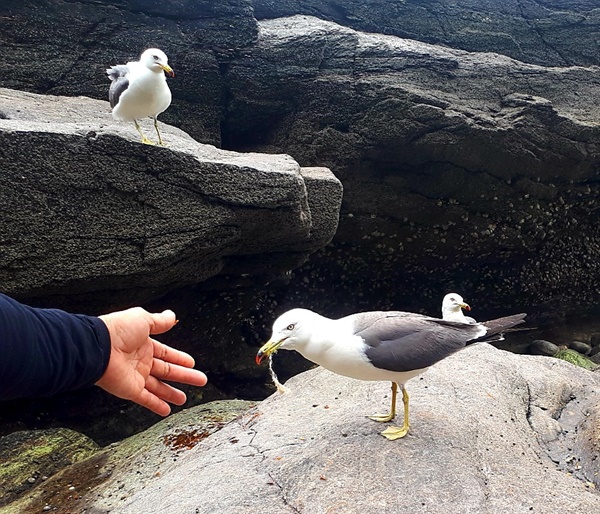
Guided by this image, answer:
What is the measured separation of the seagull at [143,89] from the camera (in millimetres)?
3740

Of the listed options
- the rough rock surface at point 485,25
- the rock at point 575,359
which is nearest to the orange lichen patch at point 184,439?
the rock at point 575,359

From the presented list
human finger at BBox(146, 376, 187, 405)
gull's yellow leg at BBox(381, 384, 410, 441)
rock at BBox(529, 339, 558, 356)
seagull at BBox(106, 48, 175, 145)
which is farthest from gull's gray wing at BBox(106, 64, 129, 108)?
rock at BBox(529, 339, 558, 356)

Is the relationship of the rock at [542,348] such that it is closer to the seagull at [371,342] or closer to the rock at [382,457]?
the rock at [382,457]

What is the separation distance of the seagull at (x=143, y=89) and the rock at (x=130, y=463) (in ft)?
6.60

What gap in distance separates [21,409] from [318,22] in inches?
231

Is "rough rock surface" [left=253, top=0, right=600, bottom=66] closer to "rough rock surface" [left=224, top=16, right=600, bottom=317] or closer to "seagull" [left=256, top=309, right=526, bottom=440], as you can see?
"rough rock surface" [left=224, top=16, right=600, bottom=317]

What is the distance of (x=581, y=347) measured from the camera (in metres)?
7.43

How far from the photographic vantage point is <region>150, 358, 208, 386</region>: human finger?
1.93 meters

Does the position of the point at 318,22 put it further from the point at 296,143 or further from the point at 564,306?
the point at 564,306

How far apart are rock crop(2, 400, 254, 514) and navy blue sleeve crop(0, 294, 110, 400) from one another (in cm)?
153

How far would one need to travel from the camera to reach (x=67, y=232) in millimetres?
3453

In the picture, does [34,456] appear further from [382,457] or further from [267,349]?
[382,457]

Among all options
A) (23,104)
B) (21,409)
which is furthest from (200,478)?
(23,104)

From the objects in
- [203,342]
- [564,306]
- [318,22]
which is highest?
[318,22]
